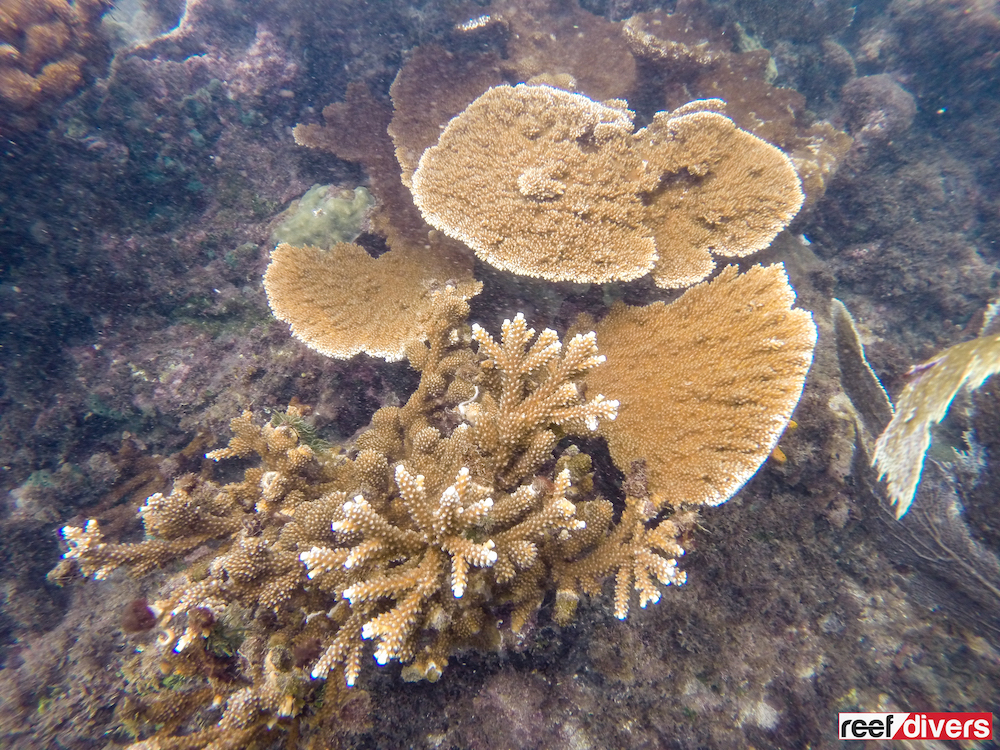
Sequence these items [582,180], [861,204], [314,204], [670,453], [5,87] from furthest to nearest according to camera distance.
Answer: [861,204], [314,204], [5,87], [582,180], [670,453]

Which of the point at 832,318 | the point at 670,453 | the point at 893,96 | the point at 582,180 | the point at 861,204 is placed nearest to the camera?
the point at 670,453

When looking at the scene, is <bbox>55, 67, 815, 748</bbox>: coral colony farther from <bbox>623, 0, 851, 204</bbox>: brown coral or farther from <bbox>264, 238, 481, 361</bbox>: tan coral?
<bbox>623, 0, 851, 204</bbox>: brown coral

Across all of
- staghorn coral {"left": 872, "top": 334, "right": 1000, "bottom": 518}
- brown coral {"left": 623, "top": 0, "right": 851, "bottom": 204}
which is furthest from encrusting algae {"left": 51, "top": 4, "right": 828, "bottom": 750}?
brown coral {"left": 623, "top": 0, "right": 851, "bottom": 204}

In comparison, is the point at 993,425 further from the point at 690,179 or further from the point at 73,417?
the point at 73,417

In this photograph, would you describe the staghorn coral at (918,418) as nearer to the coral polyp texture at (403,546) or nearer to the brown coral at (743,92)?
the coral polyp texture at (403,546)

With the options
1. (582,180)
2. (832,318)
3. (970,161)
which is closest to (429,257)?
(582,180)

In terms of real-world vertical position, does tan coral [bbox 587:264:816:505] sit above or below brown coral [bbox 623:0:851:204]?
below
